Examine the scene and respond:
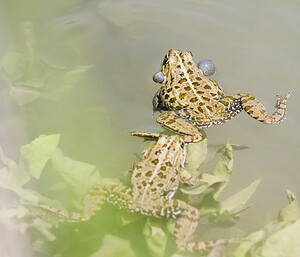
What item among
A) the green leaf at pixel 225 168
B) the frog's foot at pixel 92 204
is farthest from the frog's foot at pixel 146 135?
the green leaf at pixel 225 168

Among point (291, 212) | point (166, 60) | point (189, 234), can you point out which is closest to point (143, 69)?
point (166, 60)

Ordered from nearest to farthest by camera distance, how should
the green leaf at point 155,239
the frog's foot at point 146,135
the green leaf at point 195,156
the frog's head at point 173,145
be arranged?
the green leaf at point 155,239 < the green leaf at point 195,156 < the frog's head at point 173,145 < the frog's foot at point 146,135

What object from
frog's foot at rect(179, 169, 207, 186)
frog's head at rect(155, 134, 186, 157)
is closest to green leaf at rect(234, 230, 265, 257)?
frog's foot at rect(179, 169, 207, 186)

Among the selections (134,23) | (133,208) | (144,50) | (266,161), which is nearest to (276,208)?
(266,161)

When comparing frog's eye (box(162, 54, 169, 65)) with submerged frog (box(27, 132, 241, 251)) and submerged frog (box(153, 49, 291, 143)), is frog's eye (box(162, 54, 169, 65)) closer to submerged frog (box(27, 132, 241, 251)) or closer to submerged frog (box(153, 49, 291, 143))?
submerged frog (box(153, 49, 291, 143))

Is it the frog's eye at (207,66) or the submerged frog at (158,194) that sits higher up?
the frog's eye at (207,66)

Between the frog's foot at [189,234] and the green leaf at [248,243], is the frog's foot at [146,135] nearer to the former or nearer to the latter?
the frog's foot at [189,234]

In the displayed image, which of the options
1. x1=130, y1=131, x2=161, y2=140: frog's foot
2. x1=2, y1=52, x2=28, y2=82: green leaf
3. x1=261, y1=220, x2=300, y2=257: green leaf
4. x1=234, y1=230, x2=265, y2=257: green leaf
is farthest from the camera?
x1=2, y1=52, x2=28, y2=82: green leaf
